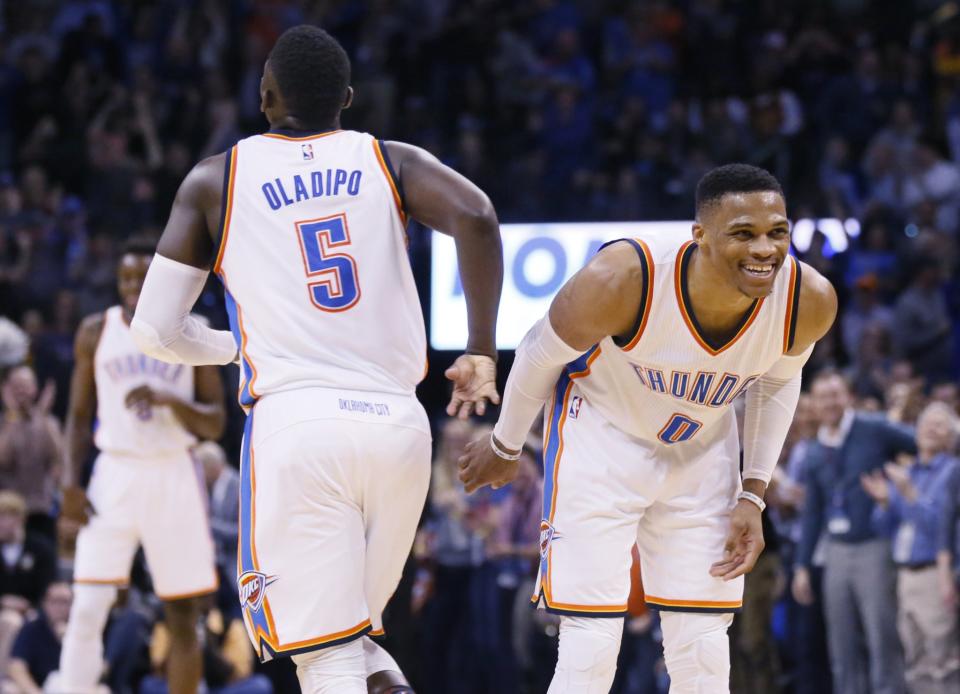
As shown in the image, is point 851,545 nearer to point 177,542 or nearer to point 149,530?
point 177,542

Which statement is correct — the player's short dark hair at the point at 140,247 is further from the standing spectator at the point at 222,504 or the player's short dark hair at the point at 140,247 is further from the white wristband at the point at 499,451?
the standing spectator at the point at 222,504

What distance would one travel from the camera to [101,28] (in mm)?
13797

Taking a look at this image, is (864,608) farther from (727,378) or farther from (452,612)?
(727,378)

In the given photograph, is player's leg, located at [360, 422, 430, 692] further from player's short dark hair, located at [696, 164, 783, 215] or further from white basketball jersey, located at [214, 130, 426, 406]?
player's short dark hair, located at [696, 164, 783, 215]

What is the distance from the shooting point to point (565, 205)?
40.0 feet

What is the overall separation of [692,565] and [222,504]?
5609mm

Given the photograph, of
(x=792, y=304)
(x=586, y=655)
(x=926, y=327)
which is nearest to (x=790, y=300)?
(x=792, y=304)

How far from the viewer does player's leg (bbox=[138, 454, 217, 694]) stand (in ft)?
20.3

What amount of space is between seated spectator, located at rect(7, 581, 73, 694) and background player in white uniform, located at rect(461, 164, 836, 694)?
466cm

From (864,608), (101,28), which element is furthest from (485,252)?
(101,28)

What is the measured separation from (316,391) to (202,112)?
9962 mm

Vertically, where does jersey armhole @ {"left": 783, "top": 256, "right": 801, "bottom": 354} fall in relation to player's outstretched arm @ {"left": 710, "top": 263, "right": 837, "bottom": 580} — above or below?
above

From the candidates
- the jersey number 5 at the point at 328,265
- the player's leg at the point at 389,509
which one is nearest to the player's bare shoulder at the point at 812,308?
the player's leg at the point at 389,509

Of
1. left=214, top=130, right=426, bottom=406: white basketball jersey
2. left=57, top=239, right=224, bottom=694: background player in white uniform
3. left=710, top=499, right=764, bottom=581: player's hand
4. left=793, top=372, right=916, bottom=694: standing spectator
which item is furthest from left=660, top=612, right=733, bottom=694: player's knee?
left=793, top=372, right=916, bottom=694: standing spectator
